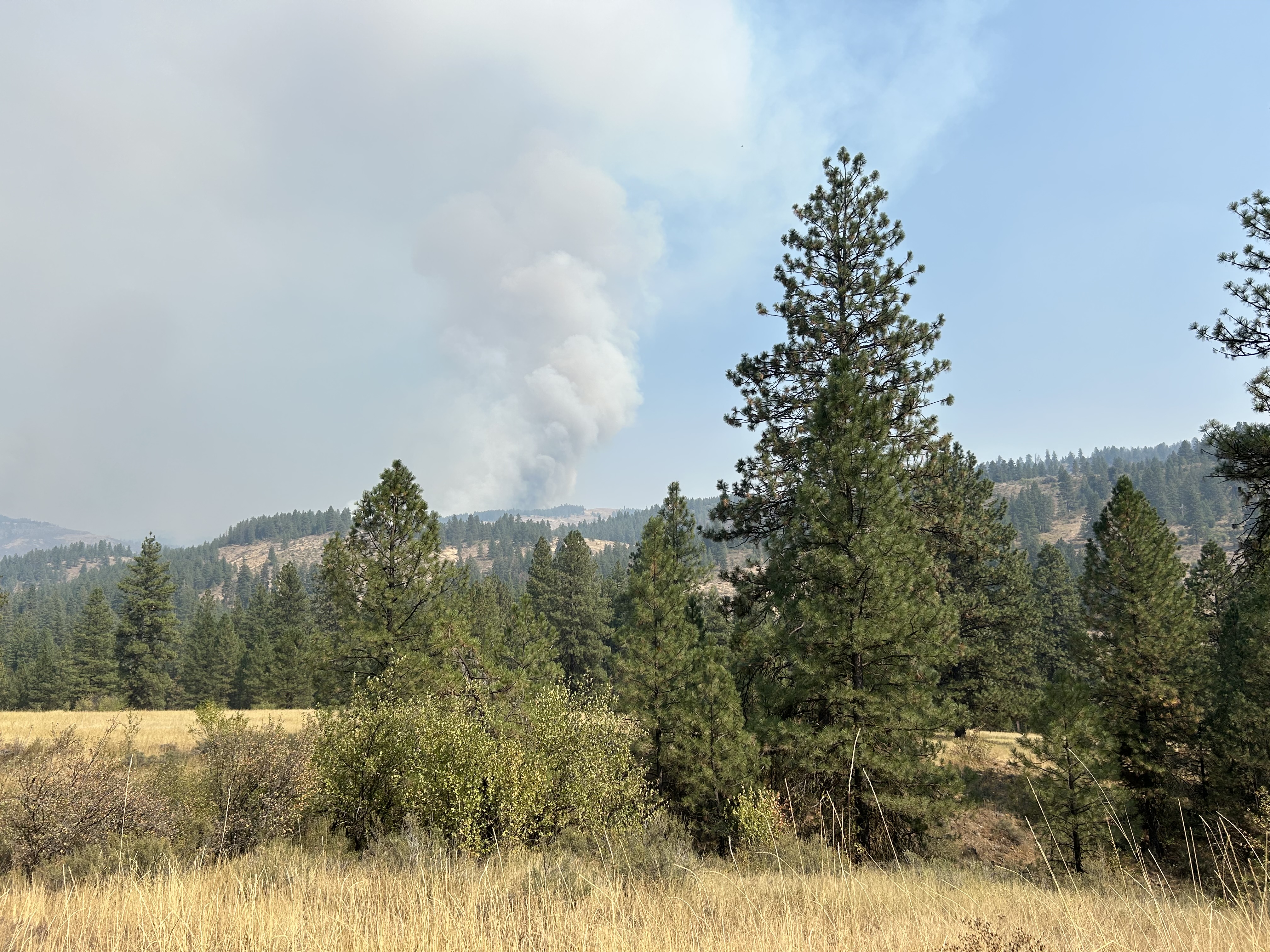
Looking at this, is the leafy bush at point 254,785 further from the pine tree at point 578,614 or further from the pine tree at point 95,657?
the pine tree at point 95,657

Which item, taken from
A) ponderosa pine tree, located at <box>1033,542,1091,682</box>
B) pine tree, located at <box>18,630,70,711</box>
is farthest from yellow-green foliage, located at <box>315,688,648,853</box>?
pine tree, located at <box>18,630,70,711</box>

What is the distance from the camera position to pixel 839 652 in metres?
14.0

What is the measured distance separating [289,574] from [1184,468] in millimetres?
257748

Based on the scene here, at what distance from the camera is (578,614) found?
5606 cm

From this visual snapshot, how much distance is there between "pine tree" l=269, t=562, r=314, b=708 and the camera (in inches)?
2219

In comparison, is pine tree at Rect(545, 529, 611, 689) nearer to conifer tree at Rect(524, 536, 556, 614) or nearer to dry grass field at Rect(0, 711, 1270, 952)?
conifer tree at Rect(524, 536, 556, 614)

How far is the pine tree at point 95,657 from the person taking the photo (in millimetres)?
55656

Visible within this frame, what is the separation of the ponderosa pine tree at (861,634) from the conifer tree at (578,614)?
1591 inches

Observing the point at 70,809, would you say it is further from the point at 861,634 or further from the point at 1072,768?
the point at 1072,768

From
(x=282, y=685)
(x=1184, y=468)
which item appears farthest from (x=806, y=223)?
(x=1184, y=468)

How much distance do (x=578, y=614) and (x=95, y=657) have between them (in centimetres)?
4908

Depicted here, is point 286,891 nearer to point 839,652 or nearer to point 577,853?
point 577,853

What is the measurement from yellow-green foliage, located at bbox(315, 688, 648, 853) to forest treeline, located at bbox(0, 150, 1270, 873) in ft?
0.27

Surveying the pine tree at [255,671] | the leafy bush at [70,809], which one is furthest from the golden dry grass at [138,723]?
the pine tree at [255,671]
